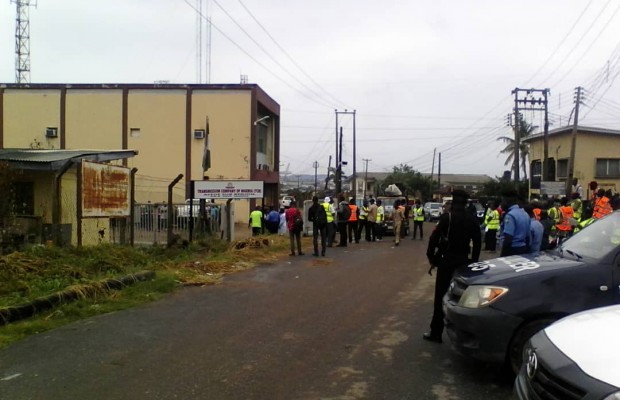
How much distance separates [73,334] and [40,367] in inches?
51.6

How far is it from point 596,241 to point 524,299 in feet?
3.99

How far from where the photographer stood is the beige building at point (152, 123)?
124 feet

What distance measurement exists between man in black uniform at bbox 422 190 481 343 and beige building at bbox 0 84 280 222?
30499 millimetres

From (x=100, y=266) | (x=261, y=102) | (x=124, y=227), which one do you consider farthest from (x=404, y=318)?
(x=261, y=102)

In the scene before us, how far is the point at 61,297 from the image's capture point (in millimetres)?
8203

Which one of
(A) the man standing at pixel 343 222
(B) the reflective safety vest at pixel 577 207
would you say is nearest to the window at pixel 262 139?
(A) the man standing at pixel 343 222

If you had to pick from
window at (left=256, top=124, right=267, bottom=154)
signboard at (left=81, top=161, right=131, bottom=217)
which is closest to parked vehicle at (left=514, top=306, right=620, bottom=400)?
signboard at (left=81, top=161, right=131, bottom=217)

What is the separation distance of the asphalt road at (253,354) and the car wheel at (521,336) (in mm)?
301

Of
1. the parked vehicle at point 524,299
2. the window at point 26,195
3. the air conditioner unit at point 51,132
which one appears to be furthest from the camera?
the air conditioner unit at point 51,132

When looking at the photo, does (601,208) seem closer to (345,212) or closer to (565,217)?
(565,217)

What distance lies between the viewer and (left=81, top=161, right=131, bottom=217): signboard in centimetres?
1222

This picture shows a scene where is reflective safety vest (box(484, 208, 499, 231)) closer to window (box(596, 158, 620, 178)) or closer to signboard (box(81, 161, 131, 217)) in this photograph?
signboard (box(81, 161, 131, 217))

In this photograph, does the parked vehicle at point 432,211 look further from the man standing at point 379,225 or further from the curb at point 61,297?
the curb at point 61,297

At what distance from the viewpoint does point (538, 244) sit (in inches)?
305
